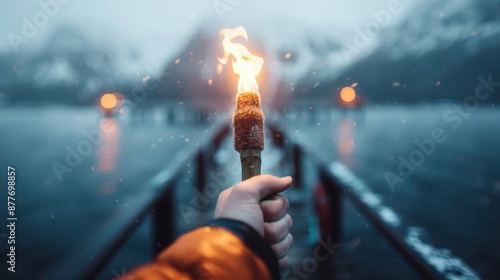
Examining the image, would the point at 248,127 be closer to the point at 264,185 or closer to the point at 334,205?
the point at 264,185

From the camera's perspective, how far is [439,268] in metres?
1.92

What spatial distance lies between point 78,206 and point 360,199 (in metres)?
13.2

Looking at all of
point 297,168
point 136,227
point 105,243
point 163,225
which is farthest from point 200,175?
point 105,243

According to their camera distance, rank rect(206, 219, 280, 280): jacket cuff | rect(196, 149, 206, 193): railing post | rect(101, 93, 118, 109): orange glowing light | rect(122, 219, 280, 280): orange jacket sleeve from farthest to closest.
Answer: rect(101, 93, 118, 109): orange glowing light → rect(196, 149, 206, 193): railing post → rect(206, 219, 280, 280): jacket cuff → rect(122, 219, 280, 280): orange jacket sleeve

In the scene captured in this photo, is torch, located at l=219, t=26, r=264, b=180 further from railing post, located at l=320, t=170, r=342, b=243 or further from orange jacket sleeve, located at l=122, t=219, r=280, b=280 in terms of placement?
railing post, located at l=320, t=170, r=342, b=243

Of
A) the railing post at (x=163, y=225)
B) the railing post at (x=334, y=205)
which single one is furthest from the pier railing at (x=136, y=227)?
the railing post at (x=334, y=205)

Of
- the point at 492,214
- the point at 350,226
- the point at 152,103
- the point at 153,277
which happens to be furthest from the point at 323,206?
the point at 152,103

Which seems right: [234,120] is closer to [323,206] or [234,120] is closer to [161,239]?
[161,239]

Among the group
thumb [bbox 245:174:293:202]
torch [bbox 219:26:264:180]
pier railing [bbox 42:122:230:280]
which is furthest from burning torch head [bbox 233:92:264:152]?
pier railing [bbox 42:122:230:280]

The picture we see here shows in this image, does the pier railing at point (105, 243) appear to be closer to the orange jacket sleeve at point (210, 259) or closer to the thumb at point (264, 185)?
the orange jacket sleeve at point (210, 259)

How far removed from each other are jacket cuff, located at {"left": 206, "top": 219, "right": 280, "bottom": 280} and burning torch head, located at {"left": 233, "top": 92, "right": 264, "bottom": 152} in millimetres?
280

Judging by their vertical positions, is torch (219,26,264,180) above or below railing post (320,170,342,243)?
below

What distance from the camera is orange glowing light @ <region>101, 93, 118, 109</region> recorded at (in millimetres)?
88244

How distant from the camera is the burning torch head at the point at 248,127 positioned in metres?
1.35
